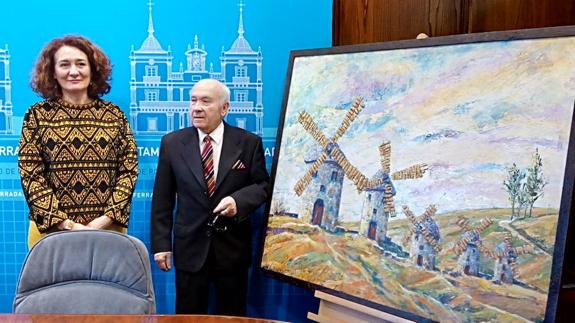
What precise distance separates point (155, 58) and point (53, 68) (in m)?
0.51

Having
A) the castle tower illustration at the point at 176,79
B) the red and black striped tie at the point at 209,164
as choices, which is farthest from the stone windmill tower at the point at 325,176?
the castle tower illustration at the point at 176,79

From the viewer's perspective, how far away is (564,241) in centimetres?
142

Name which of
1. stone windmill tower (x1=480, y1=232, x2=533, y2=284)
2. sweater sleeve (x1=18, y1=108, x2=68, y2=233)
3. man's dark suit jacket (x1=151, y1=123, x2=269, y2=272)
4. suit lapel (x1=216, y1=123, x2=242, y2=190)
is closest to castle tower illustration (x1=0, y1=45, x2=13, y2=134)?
sweater sleeve (x1=18, y1=108, x2=68, y2=233)

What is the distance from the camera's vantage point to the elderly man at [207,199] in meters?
2.40

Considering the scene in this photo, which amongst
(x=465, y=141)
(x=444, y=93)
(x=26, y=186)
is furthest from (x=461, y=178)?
(x=26, y=186)

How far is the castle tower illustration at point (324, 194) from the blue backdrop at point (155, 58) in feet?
2.19

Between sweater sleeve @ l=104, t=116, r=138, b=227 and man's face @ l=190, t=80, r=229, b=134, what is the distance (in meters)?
0.33

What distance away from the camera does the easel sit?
6.02ft

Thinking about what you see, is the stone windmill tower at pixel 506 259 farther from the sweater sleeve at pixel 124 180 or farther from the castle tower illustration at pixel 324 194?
the sweater sleeve at pixel 124 180

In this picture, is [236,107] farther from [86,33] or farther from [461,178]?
[461,178]

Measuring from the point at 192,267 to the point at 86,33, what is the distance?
131 cm

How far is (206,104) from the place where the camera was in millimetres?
2398

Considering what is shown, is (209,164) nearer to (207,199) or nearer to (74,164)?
(207,199)

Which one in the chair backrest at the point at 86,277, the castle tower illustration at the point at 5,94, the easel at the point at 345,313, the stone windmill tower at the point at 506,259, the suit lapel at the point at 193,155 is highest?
the castle tower illustration at the point at 5,94
